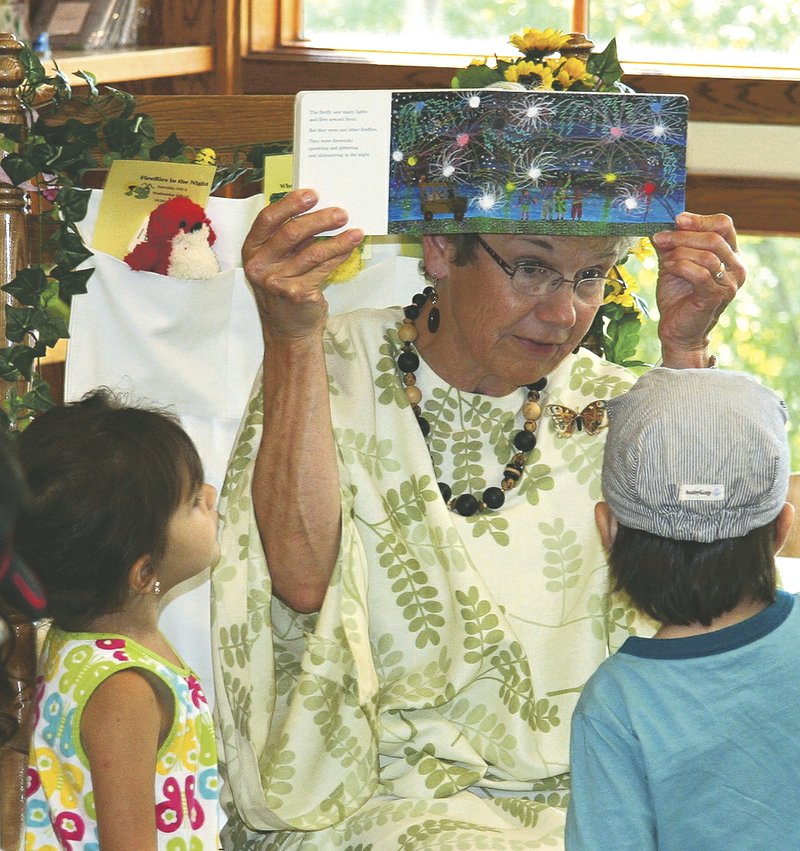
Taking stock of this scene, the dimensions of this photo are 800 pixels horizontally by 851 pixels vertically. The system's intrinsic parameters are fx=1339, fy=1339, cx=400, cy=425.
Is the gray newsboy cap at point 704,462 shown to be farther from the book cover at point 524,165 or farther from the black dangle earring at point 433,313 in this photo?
the black dangle earring at point 433,313

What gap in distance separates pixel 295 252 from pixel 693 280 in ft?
1.73

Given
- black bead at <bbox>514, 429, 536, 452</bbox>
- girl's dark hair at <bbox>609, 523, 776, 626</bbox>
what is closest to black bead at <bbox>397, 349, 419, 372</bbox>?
black bead at <bbox>514, 429, 536, 452</bbox>

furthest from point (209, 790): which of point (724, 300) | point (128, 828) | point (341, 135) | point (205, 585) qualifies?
point (724, 300)

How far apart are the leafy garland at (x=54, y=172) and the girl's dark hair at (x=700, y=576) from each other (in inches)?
40.8

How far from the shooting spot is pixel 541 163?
1.64 metres

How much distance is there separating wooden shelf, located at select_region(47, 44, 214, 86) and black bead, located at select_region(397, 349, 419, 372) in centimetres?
148

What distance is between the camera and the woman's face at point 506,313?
68.7 inches

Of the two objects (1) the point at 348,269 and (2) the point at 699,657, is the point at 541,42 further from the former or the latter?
(2) the point at 699,657

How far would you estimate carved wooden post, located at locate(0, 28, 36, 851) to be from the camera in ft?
6.15

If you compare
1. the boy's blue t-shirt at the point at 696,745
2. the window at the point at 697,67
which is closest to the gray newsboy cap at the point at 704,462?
the boy's blue t-shirt at the point at 696,745

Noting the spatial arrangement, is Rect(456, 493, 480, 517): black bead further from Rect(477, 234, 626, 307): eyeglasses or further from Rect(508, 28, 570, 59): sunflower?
Rect(508, 28, 570, 59): sunflower

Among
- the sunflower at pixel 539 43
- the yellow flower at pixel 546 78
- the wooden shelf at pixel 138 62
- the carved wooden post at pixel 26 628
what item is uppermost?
the sunflower at pixel 539 43

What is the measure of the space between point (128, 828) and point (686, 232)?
0.98m

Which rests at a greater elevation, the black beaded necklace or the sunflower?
the sunflower
